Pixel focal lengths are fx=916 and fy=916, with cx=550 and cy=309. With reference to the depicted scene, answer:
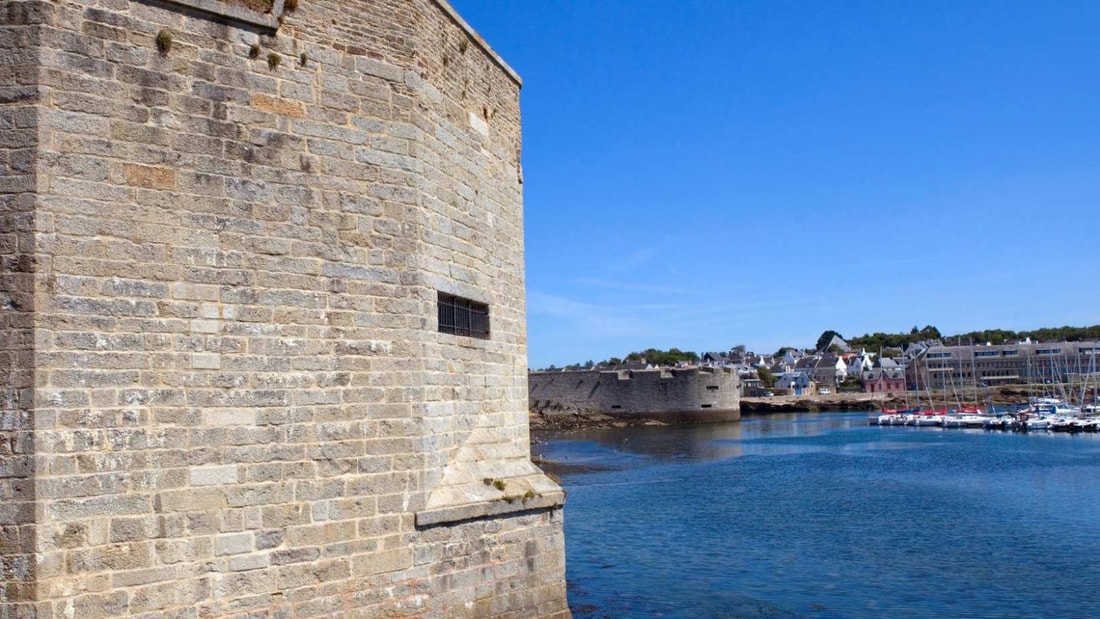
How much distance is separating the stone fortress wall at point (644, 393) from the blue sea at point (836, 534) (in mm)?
26701

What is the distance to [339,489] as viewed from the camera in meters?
7.79

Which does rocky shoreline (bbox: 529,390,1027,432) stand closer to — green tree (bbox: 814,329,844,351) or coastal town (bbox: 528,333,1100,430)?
coastal town (bbox: 528,333,1100,430)

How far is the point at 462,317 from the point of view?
969 cm

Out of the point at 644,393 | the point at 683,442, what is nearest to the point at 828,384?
the point at 644,393

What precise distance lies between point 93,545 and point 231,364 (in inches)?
64.6

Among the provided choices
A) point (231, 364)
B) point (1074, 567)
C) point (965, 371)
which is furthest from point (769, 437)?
point (965, 371)

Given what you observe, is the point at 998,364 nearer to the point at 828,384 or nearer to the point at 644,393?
the point at 828,384

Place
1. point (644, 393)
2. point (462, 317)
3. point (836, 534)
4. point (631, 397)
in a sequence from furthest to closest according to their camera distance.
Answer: point (631, 397) → point (644, 393) → point (836, 534) → point (462, 317)

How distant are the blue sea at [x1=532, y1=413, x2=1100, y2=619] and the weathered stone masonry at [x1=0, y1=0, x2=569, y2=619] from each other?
23.8 ft

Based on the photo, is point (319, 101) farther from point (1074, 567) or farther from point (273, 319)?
point (1074, 567)

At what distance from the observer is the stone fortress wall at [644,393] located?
70.5 m

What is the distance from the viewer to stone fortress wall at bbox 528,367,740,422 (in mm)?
70500

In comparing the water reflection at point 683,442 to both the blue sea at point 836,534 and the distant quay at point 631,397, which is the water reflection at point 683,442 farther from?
the distant quay at point 631,397

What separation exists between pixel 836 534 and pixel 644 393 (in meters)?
49.5
